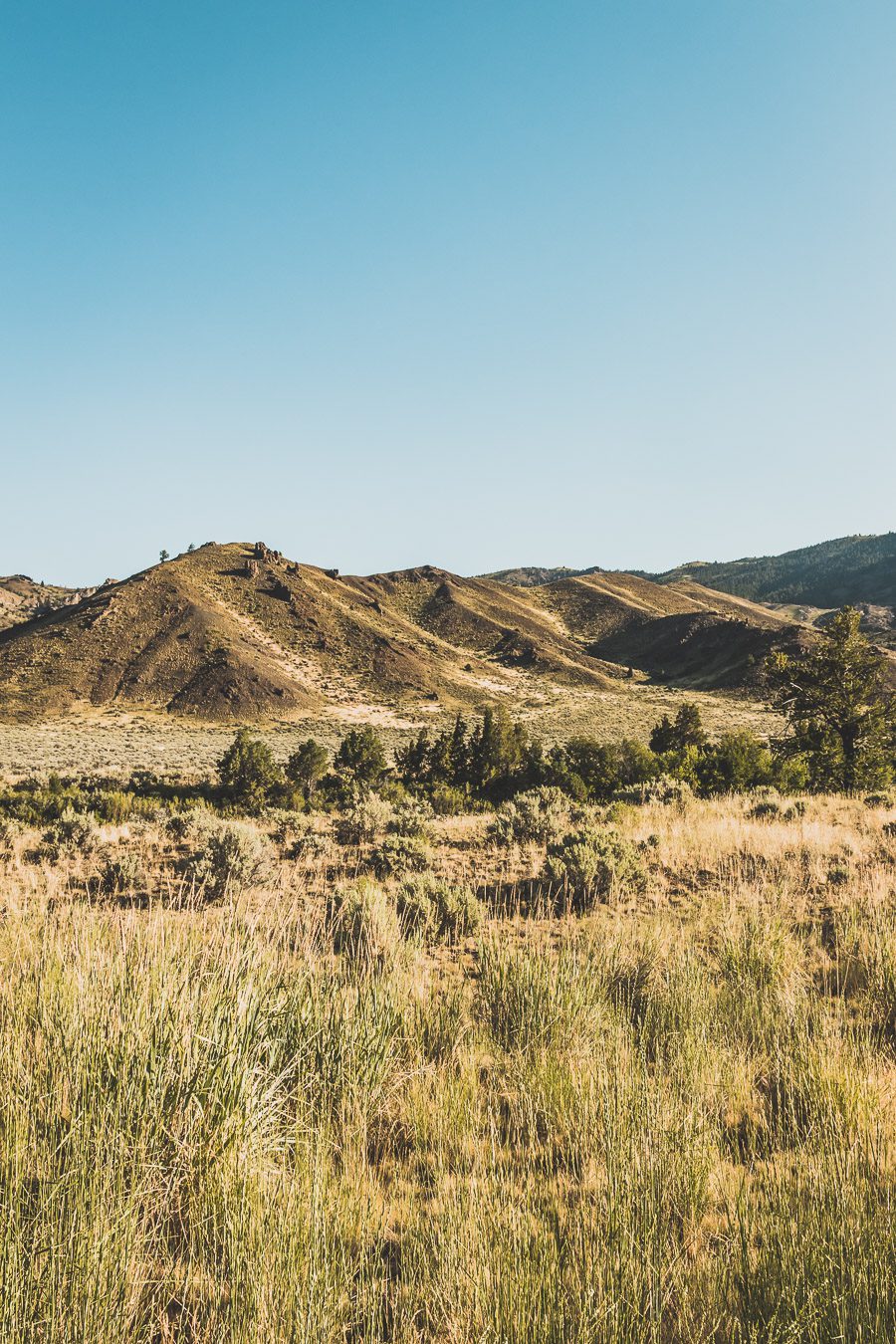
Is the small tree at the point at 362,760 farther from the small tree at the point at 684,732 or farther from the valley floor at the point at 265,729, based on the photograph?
Answer: the small tree at the point at 684,732

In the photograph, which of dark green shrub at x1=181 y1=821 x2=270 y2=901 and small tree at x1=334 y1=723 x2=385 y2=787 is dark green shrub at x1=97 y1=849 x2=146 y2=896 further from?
small tree at x1=334 y1=723 x2=385 y2=787

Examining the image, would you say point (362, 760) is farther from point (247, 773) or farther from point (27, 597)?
point (27, 597)

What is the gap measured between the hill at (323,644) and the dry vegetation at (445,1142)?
58204 mm

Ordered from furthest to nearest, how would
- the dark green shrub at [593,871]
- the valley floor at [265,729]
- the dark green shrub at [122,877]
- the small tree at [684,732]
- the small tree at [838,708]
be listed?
the valley floor at [265,729] → the small tree at [684,732] → the small tree at [838,708] → the dark green shrub at [122,877] → the dark green shrub at [593,871]

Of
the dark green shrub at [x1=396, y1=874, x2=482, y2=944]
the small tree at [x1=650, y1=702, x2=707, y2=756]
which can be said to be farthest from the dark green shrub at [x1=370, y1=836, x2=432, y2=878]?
the small tree at [x1=650, y1=702, x2=707, y2=756]

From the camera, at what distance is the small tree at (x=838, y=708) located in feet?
59.7

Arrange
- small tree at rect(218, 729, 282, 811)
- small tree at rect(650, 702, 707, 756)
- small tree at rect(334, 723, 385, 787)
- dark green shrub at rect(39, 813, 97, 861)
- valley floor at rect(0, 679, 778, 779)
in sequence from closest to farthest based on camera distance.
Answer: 1. dark green shrub at rect(39, 813, 97, 861)
2. small tree at rect(218, 729, 282, 811)
3. small tree at rect(334, 723, 385, 787)
4. small tree at rect(650, 702, 707, 756)
5. valley floor at rect(0, 679, 778, 779)

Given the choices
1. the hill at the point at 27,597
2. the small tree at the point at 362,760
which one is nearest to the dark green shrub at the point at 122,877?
the small tree at the point at 362,760

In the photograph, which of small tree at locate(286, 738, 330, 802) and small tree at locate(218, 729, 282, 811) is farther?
small tree at locate(286, 738, 330, 802)

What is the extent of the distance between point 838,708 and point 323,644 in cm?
7117

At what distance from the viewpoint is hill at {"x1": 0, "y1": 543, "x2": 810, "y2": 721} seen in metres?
63.3

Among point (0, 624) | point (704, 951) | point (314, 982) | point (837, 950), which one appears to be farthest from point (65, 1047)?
point (0, 624)

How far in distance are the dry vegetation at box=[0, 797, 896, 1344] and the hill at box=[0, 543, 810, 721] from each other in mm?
58204

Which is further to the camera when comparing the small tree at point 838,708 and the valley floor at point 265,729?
the valley floor at point 265,729
